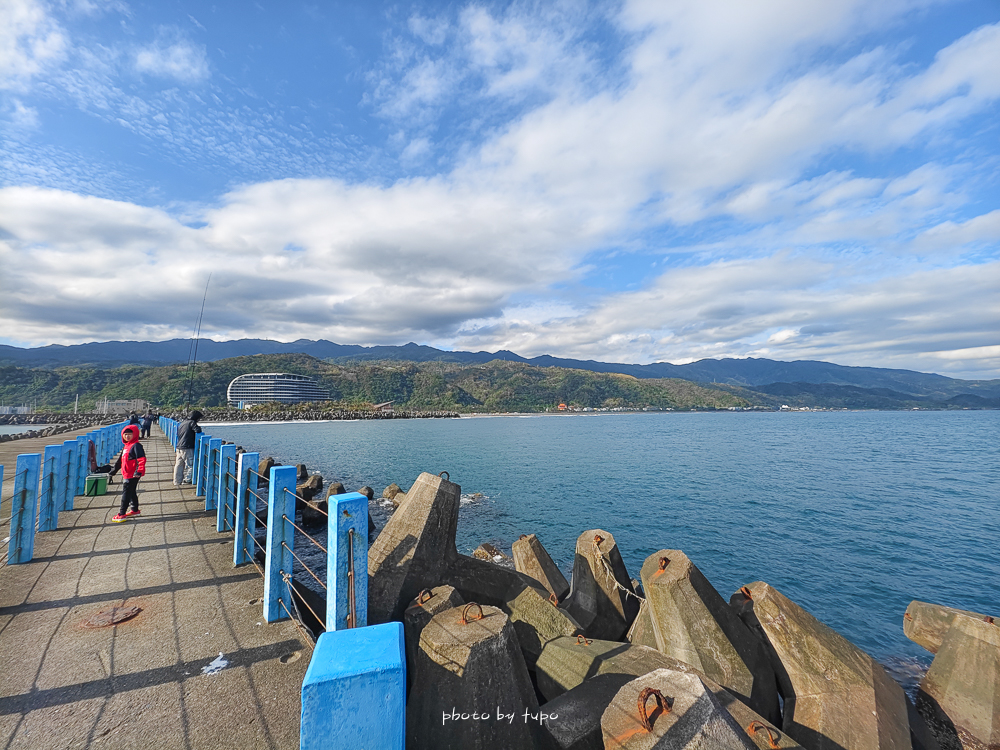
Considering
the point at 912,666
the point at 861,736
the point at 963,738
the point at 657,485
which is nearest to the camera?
the point at 861,736

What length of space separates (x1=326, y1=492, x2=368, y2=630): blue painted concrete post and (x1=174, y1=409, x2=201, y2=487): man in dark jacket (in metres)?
10.8

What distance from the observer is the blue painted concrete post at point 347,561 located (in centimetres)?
322

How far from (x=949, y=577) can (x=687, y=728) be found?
58.4 ft

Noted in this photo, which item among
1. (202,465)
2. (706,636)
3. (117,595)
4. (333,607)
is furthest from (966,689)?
(202,465)

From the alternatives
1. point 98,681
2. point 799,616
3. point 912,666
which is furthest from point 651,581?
point 912,666

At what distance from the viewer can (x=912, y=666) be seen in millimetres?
9391

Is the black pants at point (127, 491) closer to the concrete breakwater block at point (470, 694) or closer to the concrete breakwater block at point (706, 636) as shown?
the concrete breakwater block at point (470, 694)

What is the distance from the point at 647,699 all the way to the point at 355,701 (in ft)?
8.12

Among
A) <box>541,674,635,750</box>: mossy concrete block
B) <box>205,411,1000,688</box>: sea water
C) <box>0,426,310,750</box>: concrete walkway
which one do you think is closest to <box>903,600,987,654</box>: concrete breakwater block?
<box>205,411,1000,688</box>: sea water

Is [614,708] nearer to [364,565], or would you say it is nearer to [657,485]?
[364,565]

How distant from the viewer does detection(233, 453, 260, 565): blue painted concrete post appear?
5945 millimetres

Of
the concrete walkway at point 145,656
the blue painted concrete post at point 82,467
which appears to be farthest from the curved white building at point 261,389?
the concrete walkway at point 145,656

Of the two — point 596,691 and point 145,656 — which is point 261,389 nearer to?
point 145,656

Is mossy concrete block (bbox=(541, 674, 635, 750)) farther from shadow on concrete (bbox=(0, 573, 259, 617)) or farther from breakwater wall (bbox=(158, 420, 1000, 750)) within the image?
shadow on concrete (bbox=(0, 573, 259, 617))
